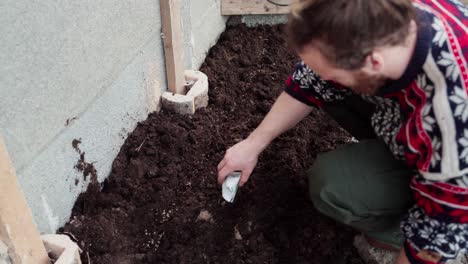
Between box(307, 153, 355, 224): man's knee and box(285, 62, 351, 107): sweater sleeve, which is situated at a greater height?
box(285, 62, 351, 107): sweater sleeve

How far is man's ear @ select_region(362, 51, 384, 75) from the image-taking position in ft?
3.11

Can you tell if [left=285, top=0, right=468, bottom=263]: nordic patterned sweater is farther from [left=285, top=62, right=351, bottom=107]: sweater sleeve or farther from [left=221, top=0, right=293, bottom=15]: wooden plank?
[left=221, top=0, right=293, bottom=15]: wooden plank

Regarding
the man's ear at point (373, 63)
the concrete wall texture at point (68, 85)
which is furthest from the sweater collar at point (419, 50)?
the concrete wall texture at point (68, 85)

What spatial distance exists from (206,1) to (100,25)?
1.04 meters

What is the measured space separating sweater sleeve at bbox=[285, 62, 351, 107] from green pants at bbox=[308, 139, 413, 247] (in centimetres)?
19

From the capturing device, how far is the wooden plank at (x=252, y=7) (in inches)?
108

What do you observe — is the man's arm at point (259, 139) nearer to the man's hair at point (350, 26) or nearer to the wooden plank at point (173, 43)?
the man's hair at point (350, 26)

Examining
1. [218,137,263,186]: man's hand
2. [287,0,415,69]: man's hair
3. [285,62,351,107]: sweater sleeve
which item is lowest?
[218,137,263,186]: man's hand

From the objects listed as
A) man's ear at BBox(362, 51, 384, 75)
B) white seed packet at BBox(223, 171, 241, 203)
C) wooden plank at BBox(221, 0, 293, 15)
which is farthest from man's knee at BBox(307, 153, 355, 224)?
wooden plank at BBox(221, 0, 293, 15)

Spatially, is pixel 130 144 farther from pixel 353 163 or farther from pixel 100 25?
pixel 353 163

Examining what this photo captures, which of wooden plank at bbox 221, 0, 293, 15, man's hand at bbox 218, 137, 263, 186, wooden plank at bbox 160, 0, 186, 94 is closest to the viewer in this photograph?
man's hand at bbox 218, 137, 263, 186

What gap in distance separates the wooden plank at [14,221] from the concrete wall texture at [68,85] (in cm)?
13

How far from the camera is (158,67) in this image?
1966 millimetres

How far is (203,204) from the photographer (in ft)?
5.41
